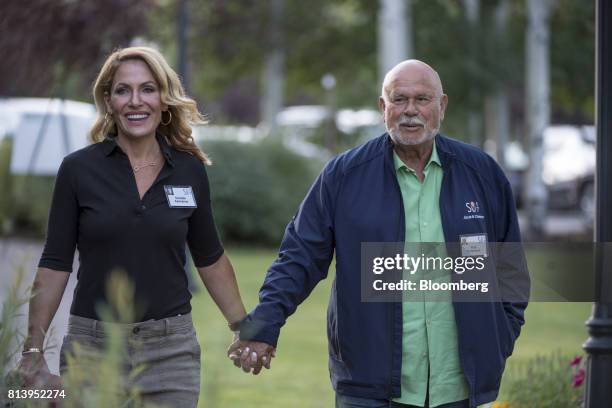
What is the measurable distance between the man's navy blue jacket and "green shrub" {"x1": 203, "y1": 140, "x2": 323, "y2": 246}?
16.8 m

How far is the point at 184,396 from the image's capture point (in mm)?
4605

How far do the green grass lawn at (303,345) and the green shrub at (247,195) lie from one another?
3.99m

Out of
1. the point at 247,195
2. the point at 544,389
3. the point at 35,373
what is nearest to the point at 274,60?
the point at 247,195

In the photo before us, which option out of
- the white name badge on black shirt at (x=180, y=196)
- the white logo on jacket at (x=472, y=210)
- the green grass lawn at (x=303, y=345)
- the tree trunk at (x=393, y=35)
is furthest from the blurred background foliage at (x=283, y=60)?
the white logo on jacket at (x=472, y=210)

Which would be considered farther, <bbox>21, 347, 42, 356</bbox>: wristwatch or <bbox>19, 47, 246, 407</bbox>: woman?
<bbox>19, 47, 246, 407</bbox>: woman

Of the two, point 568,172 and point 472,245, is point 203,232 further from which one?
point 568,172

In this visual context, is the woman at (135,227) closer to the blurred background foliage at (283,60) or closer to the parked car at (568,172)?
the blurred background foliage at (283,60)

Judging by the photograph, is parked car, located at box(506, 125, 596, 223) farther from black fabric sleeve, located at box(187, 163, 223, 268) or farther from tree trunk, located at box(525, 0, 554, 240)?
black fabric sleeve, located at box(187, 163, 223, 268)

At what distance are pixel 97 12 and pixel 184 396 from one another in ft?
19.8

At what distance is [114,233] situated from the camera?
4480mm

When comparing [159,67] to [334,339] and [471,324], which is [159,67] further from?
[471,324]

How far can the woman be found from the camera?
449 cm

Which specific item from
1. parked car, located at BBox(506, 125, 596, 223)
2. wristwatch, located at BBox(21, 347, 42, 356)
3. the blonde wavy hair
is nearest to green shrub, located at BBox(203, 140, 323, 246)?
parked car, located at BBox(506, 125, 596, 223)

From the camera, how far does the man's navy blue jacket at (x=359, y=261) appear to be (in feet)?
14.7
